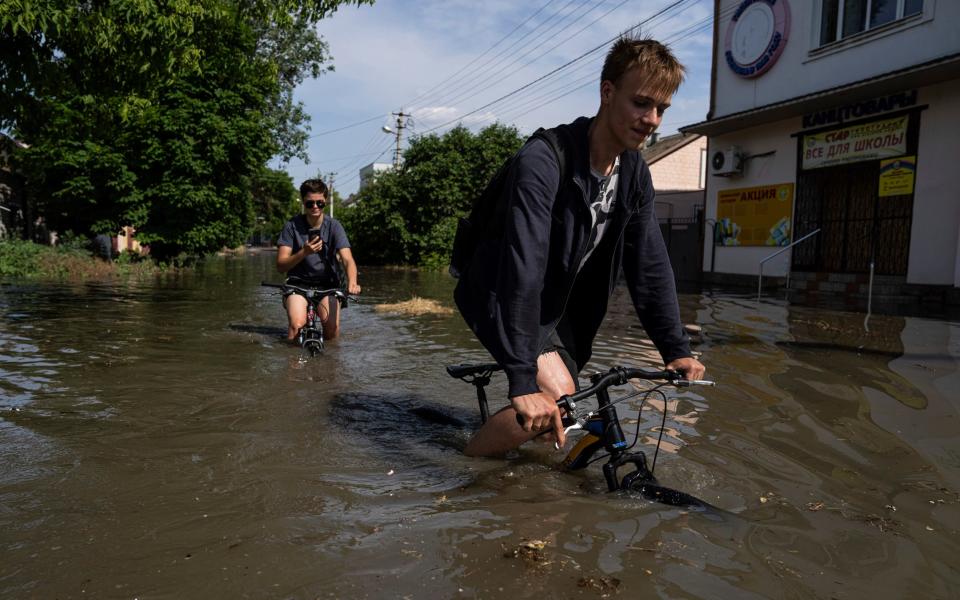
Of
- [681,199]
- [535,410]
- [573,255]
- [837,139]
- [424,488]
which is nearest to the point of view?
[535,410]

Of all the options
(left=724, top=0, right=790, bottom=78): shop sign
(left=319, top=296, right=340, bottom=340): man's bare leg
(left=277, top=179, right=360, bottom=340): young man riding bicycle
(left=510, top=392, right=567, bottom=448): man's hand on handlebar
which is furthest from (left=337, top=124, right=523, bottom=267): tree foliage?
(left=510, top=392, right=567, bottom=448): man's hand on handlebar

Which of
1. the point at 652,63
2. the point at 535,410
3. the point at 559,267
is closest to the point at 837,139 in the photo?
the point at 652,63

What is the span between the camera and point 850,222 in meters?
16.2

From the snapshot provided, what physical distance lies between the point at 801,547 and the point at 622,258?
1484mm

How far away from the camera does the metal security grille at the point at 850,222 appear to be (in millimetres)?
15023

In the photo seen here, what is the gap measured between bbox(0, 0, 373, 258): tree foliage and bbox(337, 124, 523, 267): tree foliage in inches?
304

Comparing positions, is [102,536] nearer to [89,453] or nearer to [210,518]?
[210,518]

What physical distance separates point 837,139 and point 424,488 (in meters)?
15.9

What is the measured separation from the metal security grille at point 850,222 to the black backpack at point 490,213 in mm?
14349

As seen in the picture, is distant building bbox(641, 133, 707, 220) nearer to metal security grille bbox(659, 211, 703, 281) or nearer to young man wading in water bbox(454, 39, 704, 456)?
metal security grille bbox(659, 211, 703, 281)

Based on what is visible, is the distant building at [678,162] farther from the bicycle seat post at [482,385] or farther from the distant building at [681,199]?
the bicycle seat post at [482,385]

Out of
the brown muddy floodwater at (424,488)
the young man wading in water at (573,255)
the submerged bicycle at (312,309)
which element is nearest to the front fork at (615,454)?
the brown muddy floodwater at (424,488)

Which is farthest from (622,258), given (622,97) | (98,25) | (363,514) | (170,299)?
(170,299)

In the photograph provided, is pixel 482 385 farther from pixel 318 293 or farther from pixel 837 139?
pixel 837 139
